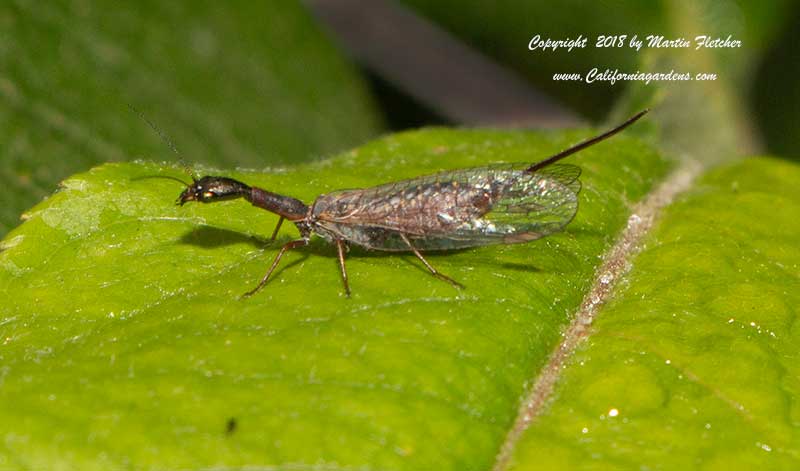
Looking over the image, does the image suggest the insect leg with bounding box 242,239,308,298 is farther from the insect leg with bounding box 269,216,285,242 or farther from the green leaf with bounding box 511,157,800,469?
the green leaf with bounding box 511,157,800,469

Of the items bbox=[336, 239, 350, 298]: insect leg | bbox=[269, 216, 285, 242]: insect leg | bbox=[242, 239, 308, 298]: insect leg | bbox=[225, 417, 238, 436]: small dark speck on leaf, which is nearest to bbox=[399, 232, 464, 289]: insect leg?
bbox=[336, 239, 350, 298]: insect leg

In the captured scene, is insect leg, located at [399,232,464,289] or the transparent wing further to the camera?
the transparent wing

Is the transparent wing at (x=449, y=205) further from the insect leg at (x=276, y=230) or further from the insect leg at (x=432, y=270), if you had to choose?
the insect leg at (x=276, y=230)

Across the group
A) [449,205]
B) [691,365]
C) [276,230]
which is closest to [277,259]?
[276,230]

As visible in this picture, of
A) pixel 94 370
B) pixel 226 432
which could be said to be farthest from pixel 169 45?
pixel 226 432

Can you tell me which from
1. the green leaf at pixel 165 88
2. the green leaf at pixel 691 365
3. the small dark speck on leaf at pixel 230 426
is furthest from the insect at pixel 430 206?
the green leaf at pixel 165 88

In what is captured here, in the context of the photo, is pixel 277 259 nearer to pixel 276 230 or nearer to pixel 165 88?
pixel 276 230
